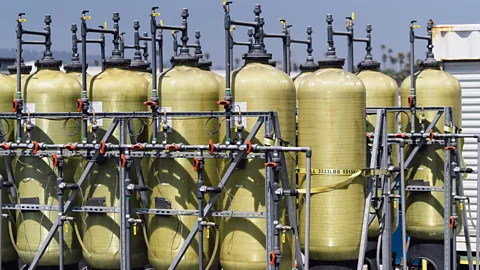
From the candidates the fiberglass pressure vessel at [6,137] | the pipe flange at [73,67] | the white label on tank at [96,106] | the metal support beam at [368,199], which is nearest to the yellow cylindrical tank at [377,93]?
the metal support beam at [368,199]

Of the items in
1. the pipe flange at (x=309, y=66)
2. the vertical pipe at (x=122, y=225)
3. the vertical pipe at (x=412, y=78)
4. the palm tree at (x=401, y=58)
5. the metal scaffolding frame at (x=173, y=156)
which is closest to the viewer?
the metal scaffolding frame at (x=173, y=156)

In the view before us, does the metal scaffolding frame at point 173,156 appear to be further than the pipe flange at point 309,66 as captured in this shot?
No

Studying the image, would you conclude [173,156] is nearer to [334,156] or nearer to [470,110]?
[334,156]

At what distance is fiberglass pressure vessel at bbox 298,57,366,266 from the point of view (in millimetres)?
11797

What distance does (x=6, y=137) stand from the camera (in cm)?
1272

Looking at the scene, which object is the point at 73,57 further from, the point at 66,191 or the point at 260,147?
the point at 260,147

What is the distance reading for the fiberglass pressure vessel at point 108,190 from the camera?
11.9 m

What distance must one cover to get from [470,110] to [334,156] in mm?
5131

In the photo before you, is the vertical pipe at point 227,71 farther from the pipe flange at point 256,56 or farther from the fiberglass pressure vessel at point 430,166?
the fiberglass pressure vessel at point 430,166

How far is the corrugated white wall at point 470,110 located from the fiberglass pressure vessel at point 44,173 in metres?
7.03

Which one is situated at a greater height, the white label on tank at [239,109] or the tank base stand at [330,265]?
the white label on tank at [239,109]

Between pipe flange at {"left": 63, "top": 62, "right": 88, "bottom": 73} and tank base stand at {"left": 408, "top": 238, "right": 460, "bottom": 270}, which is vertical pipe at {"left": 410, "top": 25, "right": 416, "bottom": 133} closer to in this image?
tank base stand at {"left": 408, "top": 238, "right": 460, "bottom": 270}

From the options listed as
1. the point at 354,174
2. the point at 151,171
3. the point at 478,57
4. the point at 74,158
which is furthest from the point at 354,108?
the point at 478,57

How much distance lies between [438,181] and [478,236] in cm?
143
